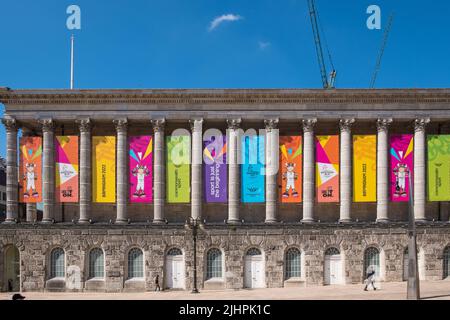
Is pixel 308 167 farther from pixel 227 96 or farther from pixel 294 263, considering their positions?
pixel 227 96

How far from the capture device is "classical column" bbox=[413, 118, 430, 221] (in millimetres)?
51656

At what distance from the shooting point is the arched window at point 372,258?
50781 mm

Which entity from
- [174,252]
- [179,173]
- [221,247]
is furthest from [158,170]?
[221,247]

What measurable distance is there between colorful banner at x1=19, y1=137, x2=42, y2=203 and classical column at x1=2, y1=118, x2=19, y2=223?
0.61m

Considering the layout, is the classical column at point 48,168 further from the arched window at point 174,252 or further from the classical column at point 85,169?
the arched window at point 174,252

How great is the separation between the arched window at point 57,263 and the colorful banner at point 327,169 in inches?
988

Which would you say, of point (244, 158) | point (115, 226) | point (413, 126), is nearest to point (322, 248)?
point (244, 158)

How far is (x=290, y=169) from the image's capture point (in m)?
52.4

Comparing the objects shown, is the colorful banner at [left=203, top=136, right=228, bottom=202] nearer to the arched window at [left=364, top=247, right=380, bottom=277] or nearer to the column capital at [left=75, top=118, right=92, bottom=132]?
the column capital at [left=75, top=118, right=92, bottom=132]

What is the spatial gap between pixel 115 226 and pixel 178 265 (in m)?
6.92

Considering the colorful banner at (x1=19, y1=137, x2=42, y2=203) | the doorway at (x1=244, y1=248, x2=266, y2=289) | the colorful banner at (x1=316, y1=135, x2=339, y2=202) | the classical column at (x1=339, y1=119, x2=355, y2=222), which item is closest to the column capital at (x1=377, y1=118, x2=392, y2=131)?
the classical column at (x1=339, y1=119, x2=355, y2=222)

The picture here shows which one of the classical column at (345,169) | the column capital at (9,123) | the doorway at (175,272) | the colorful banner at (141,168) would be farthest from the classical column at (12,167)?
the classical column at (345,169)

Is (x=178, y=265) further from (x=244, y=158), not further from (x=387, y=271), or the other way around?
(x=387, y=271)

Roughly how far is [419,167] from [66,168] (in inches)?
1342
